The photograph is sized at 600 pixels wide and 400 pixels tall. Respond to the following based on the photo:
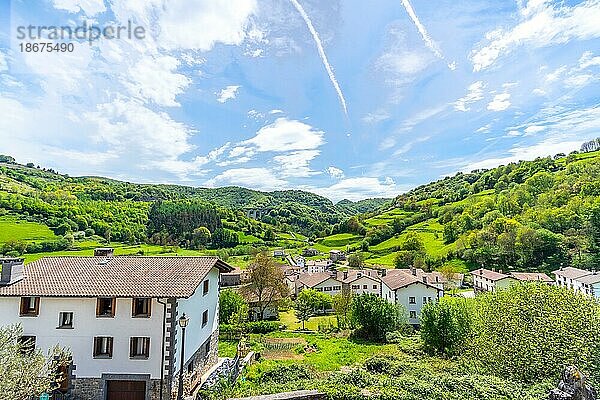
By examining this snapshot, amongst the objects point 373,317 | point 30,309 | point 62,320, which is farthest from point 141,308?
point 373,317

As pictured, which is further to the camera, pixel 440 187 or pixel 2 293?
pixel 440 187

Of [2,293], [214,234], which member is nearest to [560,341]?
[2,293]

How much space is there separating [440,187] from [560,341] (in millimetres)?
178938

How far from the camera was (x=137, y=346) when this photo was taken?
1747cm

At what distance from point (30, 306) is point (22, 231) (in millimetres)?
85913

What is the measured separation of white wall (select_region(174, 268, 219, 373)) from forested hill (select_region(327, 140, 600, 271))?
235 feet

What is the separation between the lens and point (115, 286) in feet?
58.4

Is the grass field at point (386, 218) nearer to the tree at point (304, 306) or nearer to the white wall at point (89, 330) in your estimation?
the tree at point (304, 306)

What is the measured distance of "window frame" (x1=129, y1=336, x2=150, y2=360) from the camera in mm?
17250

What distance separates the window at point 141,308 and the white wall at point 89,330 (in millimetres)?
189

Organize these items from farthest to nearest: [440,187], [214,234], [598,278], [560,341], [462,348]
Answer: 1. [440,187]
2. [214,234]
3. [598,278]
4. [462,348]
5. [560,341]

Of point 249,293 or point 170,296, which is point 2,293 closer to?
point 170,296

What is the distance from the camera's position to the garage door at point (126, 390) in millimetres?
17094

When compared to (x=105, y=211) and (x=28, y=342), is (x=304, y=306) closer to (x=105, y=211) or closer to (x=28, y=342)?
(x=28, y=342)
